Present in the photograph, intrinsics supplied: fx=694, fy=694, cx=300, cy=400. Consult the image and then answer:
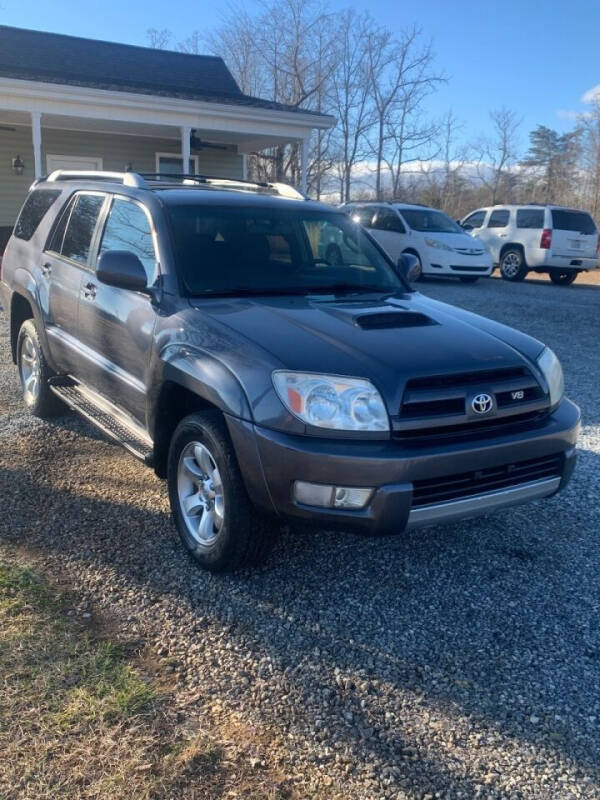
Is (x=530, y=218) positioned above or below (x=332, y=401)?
above

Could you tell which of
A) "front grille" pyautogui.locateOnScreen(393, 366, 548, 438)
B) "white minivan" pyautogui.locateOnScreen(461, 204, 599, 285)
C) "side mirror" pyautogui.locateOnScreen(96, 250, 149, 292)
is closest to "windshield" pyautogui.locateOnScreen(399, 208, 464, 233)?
"white minivan" pyautogui.locateOnScreen(461, 204, 599, 285)

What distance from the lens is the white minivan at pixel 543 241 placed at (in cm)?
1675

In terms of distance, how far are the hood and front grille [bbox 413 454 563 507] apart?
406 mm

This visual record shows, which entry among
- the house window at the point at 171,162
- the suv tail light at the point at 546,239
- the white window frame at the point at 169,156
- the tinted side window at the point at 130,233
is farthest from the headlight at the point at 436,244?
the tinted side window at the point at 130,233

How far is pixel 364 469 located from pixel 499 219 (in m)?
16.8

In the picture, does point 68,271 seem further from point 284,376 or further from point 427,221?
point 427,221

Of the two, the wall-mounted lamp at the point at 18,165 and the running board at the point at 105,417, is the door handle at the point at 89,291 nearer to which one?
the running board at the point at 105,417

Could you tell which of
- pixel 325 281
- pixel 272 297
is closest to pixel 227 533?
pixel 272 297

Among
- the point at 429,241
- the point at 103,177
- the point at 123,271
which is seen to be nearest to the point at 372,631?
the point at 123,271

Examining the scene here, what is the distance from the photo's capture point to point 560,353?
8945mm

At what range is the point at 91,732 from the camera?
2.32 m

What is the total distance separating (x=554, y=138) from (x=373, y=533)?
65.9 metres

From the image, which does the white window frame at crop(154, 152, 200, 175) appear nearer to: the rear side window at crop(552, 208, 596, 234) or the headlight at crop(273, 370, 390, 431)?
the rear side window at crop(552, 208, 596, 234)

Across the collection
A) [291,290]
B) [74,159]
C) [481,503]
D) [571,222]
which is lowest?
[481,503]
